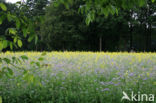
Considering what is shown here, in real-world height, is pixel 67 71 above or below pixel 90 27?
below

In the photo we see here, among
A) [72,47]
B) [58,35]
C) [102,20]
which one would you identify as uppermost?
[102,20]

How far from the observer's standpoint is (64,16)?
27.5 metres

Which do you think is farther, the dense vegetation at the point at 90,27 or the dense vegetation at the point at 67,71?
the dense vegetation at the point at 90,27

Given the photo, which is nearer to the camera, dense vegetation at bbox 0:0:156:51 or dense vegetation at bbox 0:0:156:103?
dense vegetation at bbox 0:0:156:103

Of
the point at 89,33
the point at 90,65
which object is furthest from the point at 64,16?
the point at 90,65

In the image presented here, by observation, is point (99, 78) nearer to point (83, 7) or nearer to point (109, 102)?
point (109, 102)

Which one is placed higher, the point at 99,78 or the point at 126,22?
the point at 126,22

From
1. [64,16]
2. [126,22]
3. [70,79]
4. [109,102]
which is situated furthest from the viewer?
[64,16]

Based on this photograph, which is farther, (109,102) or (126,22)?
(126,22)

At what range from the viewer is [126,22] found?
25703 millimetres

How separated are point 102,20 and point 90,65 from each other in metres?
17.6

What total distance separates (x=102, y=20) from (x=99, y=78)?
19.0 metres

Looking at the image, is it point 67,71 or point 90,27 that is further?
point 90,27

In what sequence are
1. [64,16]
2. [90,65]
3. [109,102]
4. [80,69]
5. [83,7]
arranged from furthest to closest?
[64,16] < [90,65] < [80,69] < [109,102] < [83,7]
